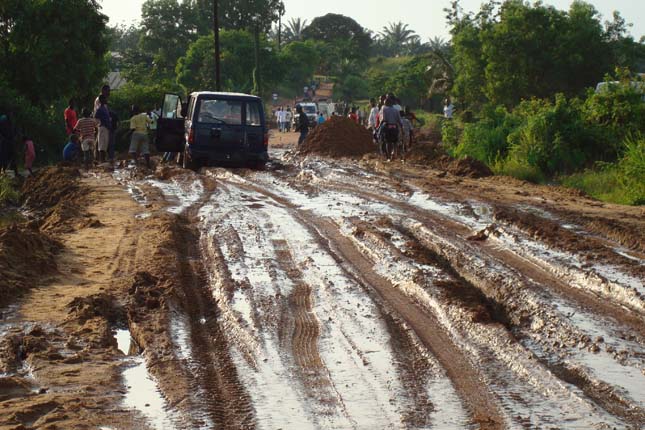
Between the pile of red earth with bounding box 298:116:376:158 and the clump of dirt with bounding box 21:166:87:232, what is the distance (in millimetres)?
10370

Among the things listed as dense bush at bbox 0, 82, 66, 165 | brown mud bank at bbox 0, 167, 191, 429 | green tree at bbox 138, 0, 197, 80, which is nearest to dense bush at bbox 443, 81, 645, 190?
brown mud bank at bbox 0, 167, 191, 429

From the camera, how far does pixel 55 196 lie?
732 inches

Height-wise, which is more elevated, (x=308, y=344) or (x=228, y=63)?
(x=228, y=63)

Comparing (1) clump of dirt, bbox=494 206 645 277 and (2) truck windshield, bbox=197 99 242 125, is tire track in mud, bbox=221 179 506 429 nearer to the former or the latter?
(1) clump of dirt, bbox=494 206 645 277

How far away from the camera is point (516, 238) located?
1195 centimetres

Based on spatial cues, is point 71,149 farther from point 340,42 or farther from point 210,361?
point 340,42

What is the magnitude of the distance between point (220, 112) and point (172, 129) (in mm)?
1638

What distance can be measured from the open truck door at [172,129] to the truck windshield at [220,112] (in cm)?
115

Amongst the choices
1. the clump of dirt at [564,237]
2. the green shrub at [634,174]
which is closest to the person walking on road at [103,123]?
the green shrub at [634,174]

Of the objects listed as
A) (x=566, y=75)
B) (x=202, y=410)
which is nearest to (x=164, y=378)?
(x=202, y=410)

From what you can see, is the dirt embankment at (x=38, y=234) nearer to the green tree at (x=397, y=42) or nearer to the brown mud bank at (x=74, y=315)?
the brown mud bank at (x=74, y=315)

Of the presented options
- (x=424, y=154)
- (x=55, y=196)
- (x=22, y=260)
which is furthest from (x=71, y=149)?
(x=22, y=260)

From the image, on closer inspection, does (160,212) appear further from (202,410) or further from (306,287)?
(202,410)

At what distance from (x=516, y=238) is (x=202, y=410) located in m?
6.89
